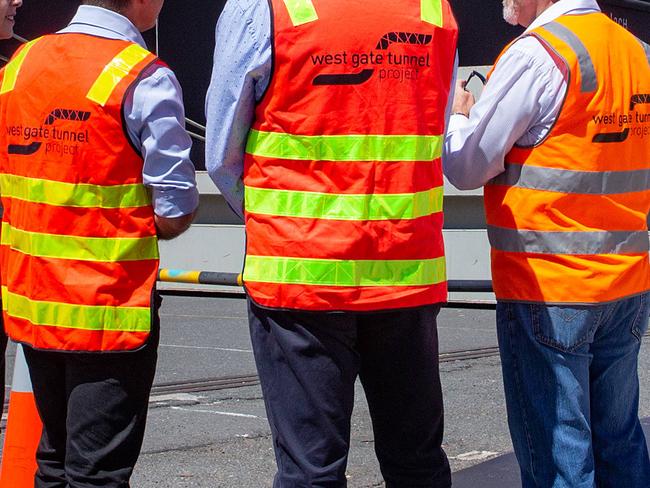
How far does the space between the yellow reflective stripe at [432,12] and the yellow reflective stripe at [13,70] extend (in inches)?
45.4

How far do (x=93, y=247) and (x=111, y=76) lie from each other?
1.54 feet

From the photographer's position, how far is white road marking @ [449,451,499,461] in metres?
5.78

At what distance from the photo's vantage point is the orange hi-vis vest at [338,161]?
117 inches

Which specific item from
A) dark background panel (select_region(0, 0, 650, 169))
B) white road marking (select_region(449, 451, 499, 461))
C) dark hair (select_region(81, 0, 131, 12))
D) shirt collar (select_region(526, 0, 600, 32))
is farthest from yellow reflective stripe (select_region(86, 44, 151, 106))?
dark background panel (select_region(0, 0, 650, 169))

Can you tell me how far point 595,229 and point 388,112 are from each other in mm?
721

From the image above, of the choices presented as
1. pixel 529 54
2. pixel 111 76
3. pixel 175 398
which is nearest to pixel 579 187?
pixel 529 54

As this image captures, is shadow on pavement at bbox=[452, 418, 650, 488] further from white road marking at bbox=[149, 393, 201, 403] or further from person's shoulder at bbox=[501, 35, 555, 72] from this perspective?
white road marking at bbox=[149, 393, 201, 403]

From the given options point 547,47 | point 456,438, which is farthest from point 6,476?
point 456,438

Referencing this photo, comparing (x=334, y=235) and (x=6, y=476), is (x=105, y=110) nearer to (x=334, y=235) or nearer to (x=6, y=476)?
(x=334, y=235)

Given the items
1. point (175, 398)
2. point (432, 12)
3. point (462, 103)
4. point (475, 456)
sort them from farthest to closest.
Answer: point (175, 398)
point (475, 456)
point (462, 103)
point (432, 12)

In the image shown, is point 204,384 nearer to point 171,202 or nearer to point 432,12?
point 171,202

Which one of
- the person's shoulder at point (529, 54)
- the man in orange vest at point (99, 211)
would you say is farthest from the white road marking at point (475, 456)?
the person's shoulder at point (529, 54)

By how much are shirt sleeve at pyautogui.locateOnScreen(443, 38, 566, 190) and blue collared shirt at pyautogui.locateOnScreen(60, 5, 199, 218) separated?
2.52ft

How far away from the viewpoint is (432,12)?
3.12 metres
